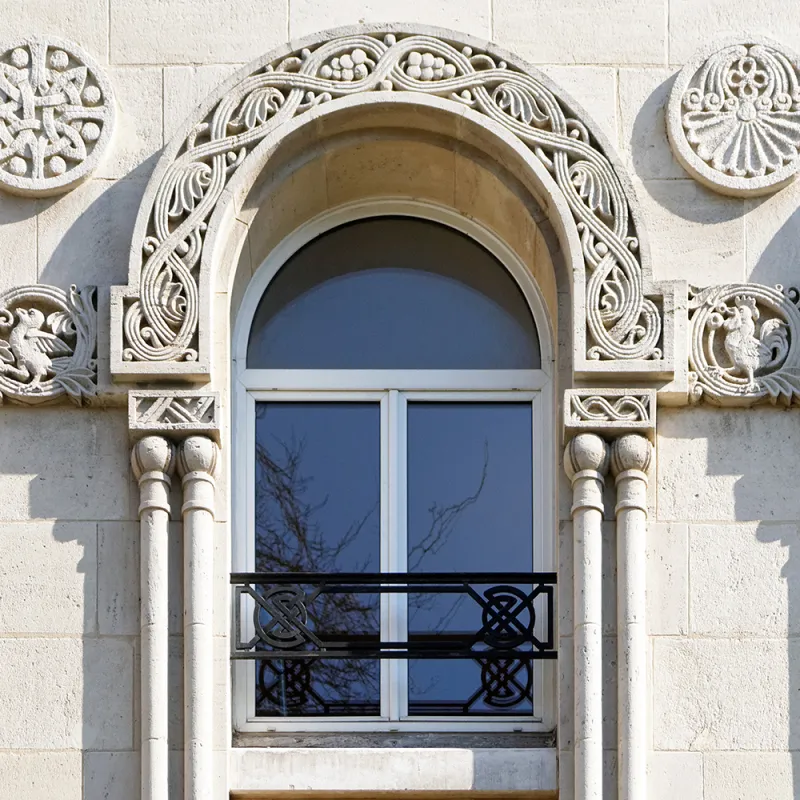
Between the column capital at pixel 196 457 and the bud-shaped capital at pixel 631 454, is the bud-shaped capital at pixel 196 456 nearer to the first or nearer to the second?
the column capital at pixel 196 457

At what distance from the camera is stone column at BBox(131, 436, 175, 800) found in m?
12.0

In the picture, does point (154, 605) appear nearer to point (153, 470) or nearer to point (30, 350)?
point (153, 470)

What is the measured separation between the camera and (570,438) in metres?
12.5

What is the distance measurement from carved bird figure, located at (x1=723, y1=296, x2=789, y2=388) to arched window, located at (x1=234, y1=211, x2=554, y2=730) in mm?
1087

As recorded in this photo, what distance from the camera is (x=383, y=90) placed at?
42.5ft

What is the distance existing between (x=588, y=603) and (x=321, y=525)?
1.58 meters

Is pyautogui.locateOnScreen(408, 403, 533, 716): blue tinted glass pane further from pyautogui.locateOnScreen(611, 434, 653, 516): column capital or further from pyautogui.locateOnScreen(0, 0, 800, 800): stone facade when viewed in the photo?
pyautogui.locateOnScreen(611, 434, 653, 516): column capital

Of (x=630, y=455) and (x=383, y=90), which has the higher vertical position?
(x=383, y=90)

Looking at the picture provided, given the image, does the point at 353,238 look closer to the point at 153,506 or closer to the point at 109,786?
the point at 153,506

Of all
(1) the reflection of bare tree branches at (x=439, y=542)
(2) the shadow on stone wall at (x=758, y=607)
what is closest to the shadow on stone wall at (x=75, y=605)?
(1) the reflection of bare tree branches at (x=439, y=542)

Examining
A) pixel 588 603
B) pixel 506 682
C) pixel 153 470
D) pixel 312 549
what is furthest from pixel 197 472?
pixel 588 603

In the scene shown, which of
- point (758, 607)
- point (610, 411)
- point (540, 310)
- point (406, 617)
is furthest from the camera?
point (540, 310)

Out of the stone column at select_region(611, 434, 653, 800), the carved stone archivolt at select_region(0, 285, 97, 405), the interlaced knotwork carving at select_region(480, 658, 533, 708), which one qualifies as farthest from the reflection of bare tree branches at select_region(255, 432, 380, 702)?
the stone column at select_region(611, 434, 653, 800)

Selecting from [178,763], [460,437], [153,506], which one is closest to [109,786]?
[178,763]
